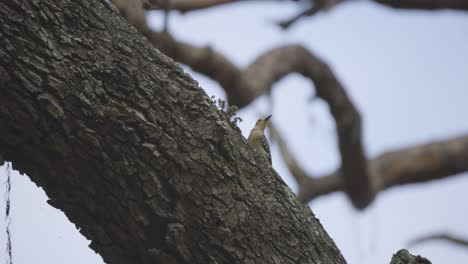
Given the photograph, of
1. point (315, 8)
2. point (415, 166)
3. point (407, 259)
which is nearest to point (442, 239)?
point (415, 166)

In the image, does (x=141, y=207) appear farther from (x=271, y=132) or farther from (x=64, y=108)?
(x=271, y=132)

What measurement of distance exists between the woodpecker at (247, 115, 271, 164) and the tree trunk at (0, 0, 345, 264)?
1830 millimetres

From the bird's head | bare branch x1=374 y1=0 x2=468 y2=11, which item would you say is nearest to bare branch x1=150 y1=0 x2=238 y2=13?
bare branch x1=374 y1=0 x2=468 y2=11

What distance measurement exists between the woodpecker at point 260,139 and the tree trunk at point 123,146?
1.83 meters

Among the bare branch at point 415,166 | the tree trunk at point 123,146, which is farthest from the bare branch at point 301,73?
the tree trunk at point 123,146

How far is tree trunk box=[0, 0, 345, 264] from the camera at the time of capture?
1831 millimetres

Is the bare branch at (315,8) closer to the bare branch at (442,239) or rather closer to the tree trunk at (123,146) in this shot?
the bare branch at (442,239)

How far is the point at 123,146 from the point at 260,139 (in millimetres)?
2414

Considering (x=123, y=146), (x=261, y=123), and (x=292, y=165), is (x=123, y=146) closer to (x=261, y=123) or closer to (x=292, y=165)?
(x=261, y=123)

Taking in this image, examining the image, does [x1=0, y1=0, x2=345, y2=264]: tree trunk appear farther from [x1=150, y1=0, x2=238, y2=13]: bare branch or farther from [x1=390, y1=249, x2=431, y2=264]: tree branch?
[x1=150, y1=0, x2=238, y2=13]: bare branch

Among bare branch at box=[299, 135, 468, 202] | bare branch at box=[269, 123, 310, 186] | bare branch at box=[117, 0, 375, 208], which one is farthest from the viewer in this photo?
bare branch at box=[269, 123, 310, 186]

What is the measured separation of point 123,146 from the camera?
188cm

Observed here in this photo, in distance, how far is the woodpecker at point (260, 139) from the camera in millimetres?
4006

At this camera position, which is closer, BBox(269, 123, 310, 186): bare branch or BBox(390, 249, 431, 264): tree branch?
BBox(390, 249, 431, 264): tree branch
